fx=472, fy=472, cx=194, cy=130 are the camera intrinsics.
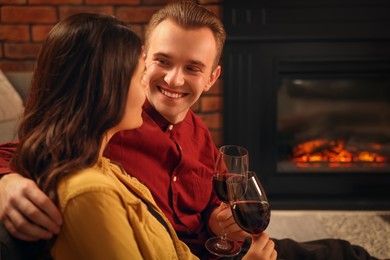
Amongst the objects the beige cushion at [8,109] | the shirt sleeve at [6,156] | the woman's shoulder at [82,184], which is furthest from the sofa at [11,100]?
the woman's shoulder at [82,184]

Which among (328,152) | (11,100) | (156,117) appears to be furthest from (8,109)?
(328,152)

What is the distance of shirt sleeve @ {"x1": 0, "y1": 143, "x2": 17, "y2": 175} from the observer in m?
0.97

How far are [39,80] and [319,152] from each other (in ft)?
7.52

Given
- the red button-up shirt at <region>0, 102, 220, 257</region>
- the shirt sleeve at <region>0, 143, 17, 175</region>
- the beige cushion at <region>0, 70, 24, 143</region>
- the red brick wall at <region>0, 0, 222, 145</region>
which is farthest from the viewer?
the red brick wall at <region>0, 0, 222, 145</region>

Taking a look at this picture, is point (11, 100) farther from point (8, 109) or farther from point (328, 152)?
point (328, 152)

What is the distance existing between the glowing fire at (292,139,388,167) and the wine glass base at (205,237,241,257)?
5.33ft

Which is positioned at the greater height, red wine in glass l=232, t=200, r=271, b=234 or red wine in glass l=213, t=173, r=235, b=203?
red wine in glass l=232, t=200, r=271, b=234

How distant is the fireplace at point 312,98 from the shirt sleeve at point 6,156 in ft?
5.51

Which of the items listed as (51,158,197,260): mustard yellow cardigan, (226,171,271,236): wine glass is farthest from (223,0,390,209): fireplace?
(51,158,197,260): mustard yellow cardigan

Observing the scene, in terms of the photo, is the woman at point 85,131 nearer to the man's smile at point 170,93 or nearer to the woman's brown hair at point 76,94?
the woman's brown hair at point 76,94

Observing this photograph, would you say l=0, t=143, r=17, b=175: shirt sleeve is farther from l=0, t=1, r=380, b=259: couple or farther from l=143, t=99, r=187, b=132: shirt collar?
l=143, t=99, r=187, b=132: shirt collar

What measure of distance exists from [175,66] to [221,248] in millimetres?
526

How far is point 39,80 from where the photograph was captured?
2.95ft

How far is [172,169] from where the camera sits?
1.32 m
